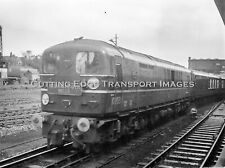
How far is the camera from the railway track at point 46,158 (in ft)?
26.8

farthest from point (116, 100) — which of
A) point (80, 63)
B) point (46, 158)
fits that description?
point (46, 158)

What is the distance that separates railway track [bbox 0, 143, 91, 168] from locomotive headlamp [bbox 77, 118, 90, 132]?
0.91 m

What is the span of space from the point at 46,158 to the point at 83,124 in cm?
167

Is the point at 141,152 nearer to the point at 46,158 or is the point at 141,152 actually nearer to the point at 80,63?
the point at 46,158

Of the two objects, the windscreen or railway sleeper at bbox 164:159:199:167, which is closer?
railway sleeper at bbox 164:159:199:167

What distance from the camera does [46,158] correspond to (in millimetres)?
8953

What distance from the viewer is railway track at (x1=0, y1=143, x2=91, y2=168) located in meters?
8.16

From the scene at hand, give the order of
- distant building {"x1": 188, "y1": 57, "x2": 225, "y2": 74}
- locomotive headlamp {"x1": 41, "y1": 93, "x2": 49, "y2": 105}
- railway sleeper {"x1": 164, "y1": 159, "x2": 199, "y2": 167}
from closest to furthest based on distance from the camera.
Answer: railway sleeper {"x1": 164, "y1": 159, "x2": 199, "y2": 167}
locomotive headlamp {"x1": 41, "y1": 93, "x2": 49, "y2": 105}
distant building {"x1": 188, "y1": 57, "x2": 225, "y2": 74}

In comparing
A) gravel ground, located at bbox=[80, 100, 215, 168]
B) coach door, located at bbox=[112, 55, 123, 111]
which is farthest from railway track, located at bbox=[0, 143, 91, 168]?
coach door, located at bbox=[112, 55, 123, 111]

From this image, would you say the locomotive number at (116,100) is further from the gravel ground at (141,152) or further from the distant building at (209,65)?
the distant building at (209,65)

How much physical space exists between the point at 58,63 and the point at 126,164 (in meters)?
3.68

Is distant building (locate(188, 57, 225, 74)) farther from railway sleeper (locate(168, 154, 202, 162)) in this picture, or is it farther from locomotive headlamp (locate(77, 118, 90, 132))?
locomotive headlamp (locate(77, 118, 90, 132))

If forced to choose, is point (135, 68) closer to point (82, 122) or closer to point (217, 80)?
point (82, 122)

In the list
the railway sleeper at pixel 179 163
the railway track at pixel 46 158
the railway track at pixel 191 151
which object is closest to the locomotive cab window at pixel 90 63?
the railway track at pixel 46 158
